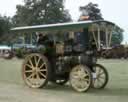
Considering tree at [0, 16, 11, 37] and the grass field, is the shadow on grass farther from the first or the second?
tree at [0, 16, 11, 37]

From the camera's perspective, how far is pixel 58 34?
1333cm

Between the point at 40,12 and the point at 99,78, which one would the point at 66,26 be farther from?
the point at 40,12

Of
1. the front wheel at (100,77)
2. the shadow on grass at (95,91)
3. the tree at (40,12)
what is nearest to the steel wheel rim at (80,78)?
the shadow on grass at (95,91)

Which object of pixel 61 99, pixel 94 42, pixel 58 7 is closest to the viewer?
pixel 61 99

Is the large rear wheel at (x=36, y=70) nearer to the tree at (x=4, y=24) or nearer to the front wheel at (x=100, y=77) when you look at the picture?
the front wheel at (x=100, y=77)

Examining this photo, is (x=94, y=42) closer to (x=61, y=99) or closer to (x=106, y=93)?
(x=106, y=93)

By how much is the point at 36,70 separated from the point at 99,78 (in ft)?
6.34

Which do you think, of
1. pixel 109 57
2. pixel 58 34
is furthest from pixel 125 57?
pixel 58 34

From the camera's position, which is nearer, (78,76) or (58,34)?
(78,76)

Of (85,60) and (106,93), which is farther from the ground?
(85,60)

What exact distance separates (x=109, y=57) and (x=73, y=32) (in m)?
33.3

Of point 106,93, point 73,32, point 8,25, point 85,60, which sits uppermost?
point 8,25

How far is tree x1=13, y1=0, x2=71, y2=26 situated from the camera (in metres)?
95.6

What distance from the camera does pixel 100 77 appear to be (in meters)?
13.6
